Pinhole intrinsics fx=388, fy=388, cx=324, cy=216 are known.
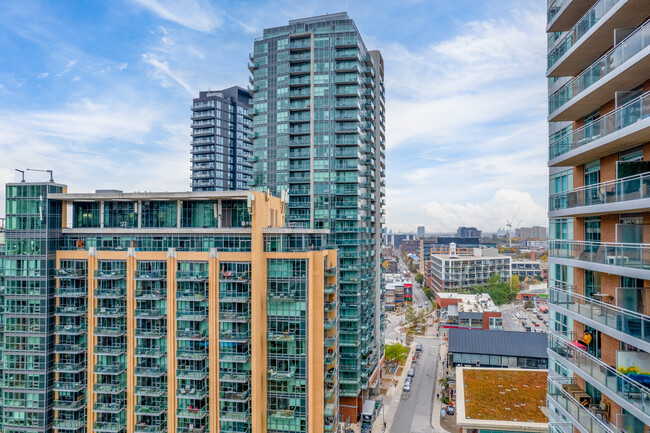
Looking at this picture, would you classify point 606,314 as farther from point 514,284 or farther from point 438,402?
point 514,284

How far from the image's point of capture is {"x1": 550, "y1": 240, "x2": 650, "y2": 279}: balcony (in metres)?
13.6

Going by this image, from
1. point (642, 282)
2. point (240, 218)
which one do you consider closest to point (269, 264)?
point (240, 218)

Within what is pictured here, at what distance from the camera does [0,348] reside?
45156 mm

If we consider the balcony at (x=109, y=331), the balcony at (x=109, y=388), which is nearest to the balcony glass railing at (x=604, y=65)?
the balcony at (x=109, y=331)

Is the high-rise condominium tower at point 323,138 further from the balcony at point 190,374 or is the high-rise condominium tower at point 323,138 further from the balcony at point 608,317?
the balcony at point 608,317

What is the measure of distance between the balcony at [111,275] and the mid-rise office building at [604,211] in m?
41.1

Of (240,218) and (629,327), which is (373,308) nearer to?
(240,218)

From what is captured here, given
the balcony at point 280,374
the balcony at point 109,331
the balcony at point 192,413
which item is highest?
the balcony at point 109,331

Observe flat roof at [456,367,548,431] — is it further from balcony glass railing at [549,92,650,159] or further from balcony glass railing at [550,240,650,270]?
balcony glass railing at [549,92,650,159]

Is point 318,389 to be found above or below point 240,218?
below

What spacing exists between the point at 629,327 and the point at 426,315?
112 meters

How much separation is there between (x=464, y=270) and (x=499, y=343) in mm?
64661

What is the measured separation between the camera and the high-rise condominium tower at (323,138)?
206 ft

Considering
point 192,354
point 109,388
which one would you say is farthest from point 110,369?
point 192,354
